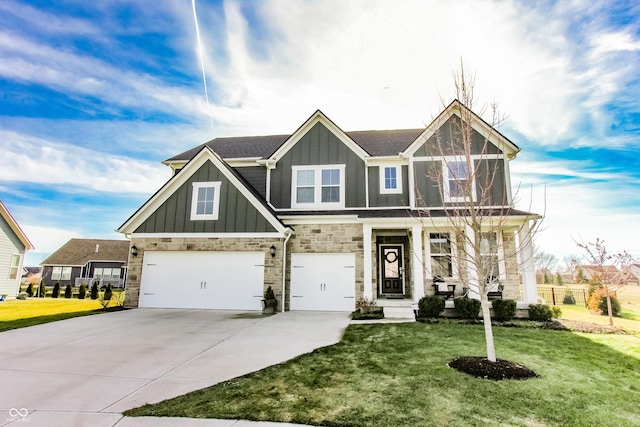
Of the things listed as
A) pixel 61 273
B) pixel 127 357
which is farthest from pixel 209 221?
pixel 61 273

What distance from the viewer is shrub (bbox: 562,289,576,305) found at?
17.1 metres

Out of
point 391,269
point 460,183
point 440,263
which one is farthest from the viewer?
point 391,269

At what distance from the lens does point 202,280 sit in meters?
12.2

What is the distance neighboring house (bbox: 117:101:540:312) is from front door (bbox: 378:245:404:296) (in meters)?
0.39

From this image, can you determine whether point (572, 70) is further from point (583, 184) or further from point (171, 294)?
point (171, 294)

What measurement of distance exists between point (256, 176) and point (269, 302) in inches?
231

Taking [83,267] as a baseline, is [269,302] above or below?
below

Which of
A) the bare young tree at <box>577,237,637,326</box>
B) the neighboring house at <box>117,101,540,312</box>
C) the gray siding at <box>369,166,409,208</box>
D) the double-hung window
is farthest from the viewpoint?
the gray siding at <box>369,166,409,208</box>

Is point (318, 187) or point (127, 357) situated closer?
point (127, 357)

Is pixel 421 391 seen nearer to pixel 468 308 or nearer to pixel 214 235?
pixel 468 308

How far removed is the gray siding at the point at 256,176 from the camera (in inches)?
557

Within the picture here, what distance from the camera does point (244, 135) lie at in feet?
59.2

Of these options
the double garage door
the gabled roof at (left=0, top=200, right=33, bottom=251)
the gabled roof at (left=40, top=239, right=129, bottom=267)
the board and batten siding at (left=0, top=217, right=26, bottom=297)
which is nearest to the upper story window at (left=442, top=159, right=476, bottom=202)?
the double garage door

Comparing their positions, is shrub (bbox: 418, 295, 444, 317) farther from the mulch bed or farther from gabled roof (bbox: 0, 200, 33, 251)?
gabled roof (bbox: 0, 200, 33, 251)
